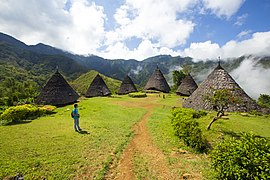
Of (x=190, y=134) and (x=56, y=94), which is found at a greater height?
(x=56, y=94)

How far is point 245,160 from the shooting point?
473 cm

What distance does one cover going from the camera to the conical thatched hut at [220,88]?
1766cm

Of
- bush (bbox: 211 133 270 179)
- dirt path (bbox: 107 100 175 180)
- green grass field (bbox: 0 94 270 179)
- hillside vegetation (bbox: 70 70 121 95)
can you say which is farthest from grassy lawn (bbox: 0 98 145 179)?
hillside vegetation (bbox: 70 70 121 95)

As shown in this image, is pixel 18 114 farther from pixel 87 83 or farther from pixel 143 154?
pixel 87 83

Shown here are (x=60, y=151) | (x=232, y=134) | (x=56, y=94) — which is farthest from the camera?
(x=56, y=94)

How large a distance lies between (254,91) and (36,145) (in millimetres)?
209466

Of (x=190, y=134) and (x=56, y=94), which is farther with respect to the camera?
(x=56, y=94)

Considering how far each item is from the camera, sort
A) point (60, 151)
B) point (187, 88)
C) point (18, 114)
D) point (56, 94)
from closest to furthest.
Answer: point (60, 151), point (18, 114), point (56, 94), point (187, 88)

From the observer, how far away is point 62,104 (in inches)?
995

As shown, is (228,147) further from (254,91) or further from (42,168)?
(254,91)

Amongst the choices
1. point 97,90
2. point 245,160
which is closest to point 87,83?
point 97,90

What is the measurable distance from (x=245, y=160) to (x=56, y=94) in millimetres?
25578

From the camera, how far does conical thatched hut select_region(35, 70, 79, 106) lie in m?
24.9

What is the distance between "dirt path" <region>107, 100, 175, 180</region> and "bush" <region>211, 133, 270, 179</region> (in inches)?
91.7
